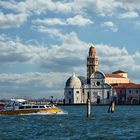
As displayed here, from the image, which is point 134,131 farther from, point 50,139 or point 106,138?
point 50,139

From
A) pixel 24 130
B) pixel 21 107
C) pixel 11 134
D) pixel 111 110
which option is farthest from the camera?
pixel 111 110

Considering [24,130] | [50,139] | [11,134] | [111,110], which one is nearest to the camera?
[50,139]

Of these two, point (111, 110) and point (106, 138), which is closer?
point (106, 138)

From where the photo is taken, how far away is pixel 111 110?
11406cm

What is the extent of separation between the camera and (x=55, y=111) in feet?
341

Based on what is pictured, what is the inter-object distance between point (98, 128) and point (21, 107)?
42.4 metres

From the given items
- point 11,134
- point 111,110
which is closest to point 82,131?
point 11,134

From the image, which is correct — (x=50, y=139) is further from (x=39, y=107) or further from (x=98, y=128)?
(x=39, y=107)

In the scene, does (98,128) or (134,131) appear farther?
(98,128)

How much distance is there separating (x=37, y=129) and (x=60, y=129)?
2.44 meters

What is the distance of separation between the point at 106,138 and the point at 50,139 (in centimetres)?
478

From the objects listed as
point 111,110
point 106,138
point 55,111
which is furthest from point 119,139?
point 111,110

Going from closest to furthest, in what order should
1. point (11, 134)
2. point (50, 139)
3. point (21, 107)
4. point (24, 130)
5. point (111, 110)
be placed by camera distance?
point (50, 139), point (11, 134), point (24, 130), point (21, 107), point (111, 110)

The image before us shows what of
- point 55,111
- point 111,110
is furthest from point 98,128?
point 111,110
